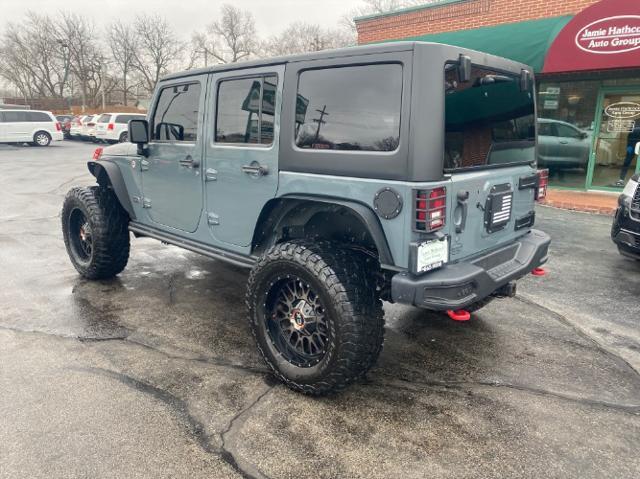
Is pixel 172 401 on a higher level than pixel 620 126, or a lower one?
lower

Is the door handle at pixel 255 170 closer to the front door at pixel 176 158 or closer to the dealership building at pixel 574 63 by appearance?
the front door at pixel 176 158

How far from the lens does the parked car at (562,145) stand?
10782mm

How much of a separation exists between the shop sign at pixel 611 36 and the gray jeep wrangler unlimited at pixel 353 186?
6.51 metres

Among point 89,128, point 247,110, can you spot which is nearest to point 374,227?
point 247,110

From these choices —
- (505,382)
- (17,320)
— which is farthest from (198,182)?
(505,382)

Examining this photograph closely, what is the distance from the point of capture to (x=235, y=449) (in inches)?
97.9

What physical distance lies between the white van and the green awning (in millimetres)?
21347

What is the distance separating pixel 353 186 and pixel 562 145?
10040mm

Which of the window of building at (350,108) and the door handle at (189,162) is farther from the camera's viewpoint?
the door handle at (189,162)

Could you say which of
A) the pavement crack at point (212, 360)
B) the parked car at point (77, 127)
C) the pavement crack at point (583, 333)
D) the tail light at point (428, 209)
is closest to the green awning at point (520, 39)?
the pavement crack at point (583, 333)

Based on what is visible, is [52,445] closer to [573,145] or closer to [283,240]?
[283,240]

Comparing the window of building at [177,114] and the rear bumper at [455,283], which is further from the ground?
the window of building at [177,114]

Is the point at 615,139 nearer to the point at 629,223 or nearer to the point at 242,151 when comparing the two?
the point at 629,223

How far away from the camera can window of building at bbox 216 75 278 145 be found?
10.6ft
